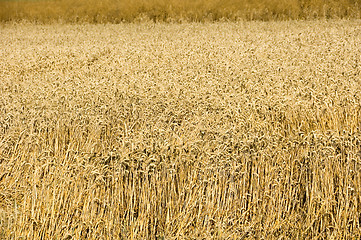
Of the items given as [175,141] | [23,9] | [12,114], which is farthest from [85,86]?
[23,9]

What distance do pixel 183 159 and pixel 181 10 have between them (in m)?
12.0

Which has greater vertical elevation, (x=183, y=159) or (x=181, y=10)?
(x=181, y=10)

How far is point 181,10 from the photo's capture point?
1473 cm

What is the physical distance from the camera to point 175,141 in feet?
11.7

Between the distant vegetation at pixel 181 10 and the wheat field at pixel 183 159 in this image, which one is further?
the distant vegetation at pixel 181 10

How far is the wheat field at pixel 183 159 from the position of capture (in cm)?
329

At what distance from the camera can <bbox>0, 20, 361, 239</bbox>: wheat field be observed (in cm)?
329

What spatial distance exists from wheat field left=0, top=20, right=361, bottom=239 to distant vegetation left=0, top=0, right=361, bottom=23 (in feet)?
30.0

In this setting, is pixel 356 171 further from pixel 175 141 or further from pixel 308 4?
pixel 308 4

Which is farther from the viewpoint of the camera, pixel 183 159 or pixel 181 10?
pixel 181 10

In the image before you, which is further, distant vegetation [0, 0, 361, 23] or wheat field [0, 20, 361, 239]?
distant vegetation [0, 0, 361, 23]

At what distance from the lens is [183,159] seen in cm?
336

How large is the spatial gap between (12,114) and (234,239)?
230cm

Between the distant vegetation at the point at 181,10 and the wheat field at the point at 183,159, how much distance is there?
30.0 ft
